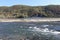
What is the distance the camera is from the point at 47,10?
13512 cm

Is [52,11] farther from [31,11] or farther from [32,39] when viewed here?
[32,39]

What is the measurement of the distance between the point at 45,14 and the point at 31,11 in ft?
31.2

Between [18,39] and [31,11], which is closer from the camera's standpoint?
[18,39]

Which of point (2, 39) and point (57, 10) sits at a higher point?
point (2, 39)

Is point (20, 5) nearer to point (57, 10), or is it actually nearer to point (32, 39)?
point (57, 10)

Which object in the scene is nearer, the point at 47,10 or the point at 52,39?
the point at 52,39

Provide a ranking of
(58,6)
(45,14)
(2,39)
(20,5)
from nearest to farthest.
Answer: (2,39) → (45,14) → (58,6) → (20,5)

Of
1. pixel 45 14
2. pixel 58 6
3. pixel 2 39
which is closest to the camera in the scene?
pixel 2 39

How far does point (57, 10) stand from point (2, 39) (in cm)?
10466

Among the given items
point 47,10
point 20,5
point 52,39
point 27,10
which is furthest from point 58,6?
point 52,39

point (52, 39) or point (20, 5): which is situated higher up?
point (52, 39)

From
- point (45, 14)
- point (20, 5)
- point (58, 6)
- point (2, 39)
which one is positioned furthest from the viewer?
point (20, 5)

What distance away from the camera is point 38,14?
131125 mm

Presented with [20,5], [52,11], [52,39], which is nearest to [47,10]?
[52,11]
